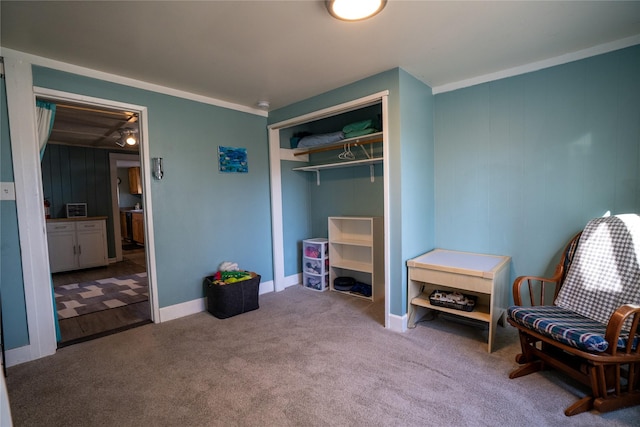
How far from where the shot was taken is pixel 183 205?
10.4 ft

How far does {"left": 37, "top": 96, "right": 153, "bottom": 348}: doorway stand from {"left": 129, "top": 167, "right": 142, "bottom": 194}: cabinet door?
6.98 ft

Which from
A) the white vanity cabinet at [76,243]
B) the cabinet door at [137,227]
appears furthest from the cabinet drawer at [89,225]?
the cabinet door at [137,227]

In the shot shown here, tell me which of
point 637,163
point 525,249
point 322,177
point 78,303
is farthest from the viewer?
point 322,177

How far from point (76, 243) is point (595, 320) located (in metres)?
6.97

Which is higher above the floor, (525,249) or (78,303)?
(525,249)

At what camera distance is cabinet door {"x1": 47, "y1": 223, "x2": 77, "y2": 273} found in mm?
5074

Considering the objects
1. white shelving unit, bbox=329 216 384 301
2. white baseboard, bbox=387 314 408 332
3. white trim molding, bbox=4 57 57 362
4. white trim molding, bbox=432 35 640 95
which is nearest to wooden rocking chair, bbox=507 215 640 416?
white baseboard, bbox=387 314 408 332

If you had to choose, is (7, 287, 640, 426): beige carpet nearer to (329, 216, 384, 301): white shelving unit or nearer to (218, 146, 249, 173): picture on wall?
(329, 216, 384, 301): white shelving unit

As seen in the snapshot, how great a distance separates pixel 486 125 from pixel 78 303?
5.01 m

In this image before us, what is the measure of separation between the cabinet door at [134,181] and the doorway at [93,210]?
2127 mm

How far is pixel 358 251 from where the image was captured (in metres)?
4.01

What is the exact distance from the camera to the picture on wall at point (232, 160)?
3.46 meters

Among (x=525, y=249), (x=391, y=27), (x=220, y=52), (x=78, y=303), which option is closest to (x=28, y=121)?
(x=220, y=52)

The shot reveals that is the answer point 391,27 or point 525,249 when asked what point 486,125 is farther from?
point 391,27
